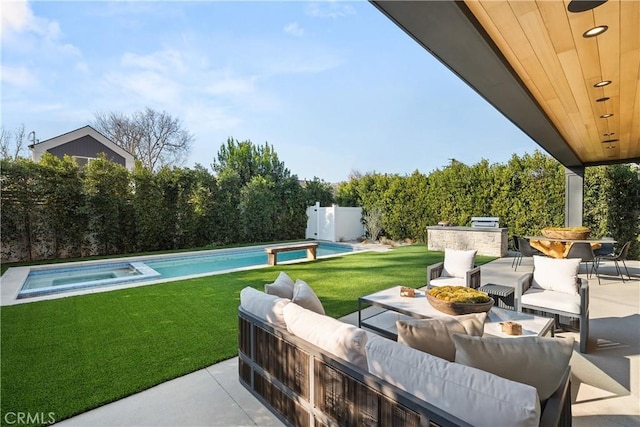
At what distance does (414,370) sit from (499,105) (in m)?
3.31

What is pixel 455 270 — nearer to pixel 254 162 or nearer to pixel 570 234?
pixel 570 234

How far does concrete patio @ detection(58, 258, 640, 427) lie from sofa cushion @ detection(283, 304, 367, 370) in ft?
2.80

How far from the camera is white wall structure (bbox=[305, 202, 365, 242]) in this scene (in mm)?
14844

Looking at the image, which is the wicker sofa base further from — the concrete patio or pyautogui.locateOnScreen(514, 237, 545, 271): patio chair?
pyautogui.locateOnScreen(514, 237, 545, 271): patio chair

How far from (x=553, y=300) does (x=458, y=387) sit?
317cm

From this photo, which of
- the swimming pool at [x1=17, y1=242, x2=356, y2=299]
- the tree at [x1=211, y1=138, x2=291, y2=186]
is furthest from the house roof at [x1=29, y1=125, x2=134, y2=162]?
the swimming pool at [x1=17, y1=242, x2=356, y2=299]

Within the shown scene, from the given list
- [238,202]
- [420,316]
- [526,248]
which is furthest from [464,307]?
[238,202]

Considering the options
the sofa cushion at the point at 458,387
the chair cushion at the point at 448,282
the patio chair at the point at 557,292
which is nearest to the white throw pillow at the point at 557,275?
the patio chair at the point at 557,292

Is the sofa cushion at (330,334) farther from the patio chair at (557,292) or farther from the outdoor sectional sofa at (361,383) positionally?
the patio chair at (557,292)

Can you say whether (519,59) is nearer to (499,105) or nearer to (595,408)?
(499,105)

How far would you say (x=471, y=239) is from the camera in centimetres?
1058

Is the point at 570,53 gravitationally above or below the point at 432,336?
above

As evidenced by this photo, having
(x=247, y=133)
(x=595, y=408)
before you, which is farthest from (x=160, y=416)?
(x=247, y=133)

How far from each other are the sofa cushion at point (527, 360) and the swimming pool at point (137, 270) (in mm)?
6853
